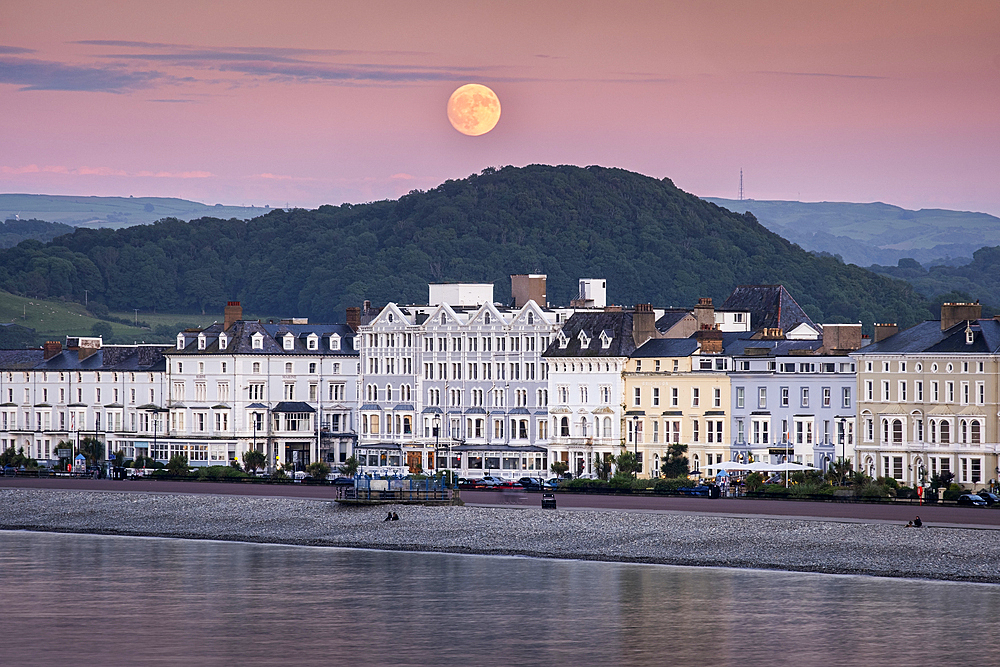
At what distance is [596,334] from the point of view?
142 meters

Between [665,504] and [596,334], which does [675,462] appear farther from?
[665,504]

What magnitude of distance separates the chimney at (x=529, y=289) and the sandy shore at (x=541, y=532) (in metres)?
42.2

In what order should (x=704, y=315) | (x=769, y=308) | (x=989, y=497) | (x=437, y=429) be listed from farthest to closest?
1. (x=769, y=308)
2. (x=437, y=429)
3. (x=704, y=315)
4. (x=989, y=497)

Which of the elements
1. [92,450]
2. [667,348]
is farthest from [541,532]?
[92,450]

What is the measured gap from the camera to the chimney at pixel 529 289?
15775 cm

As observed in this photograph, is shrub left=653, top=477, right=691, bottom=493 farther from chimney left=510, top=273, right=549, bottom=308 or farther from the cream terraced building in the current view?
chimney left=510, top=273, right=549, bottom=308

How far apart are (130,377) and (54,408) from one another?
818 cm

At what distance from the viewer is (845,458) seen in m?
126

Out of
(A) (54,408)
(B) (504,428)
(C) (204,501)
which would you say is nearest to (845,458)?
(B) (504,428)

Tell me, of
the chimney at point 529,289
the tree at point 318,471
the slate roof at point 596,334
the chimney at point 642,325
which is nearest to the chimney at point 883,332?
the chimney at point 642,325

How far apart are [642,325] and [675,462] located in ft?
40.5

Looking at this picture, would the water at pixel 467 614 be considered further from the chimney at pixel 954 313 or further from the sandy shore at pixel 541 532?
the chimney at pixel 954 313

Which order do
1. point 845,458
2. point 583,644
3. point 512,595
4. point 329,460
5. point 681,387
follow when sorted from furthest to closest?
1. point 329,460
2. point 681,387
3. point 845,458
4. point 512,595
5. point 583,644

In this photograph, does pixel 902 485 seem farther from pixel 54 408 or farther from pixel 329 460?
pixel 54 408
